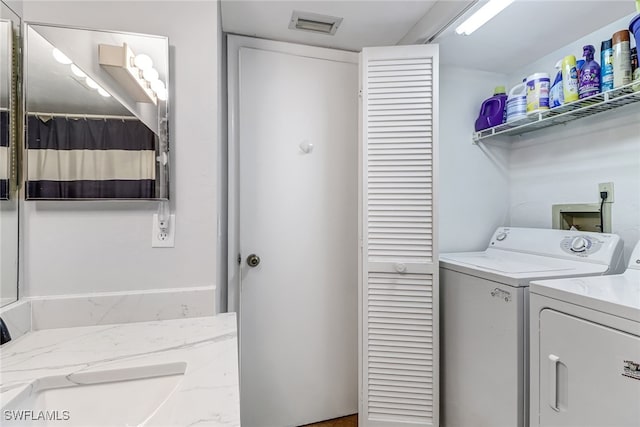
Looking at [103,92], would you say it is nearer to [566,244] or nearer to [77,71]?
[77,71]

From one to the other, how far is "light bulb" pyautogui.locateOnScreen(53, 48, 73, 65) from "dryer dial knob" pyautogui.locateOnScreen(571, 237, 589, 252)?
2.26 meters

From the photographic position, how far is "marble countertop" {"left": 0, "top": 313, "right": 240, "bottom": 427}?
2.17ft

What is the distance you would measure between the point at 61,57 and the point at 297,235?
1264mm

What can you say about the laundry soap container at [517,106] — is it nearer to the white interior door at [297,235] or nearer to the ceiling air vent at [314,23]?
the white interior door at [297,235]

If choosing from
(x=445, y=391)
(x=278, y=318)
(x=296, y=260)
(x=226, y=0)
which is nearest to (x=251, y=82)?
(x=226, y=0)

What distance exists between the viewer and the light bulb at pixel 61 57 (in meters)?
1.07

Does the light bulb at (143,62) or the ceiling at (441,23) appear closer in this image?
the light bulb at (143,62)

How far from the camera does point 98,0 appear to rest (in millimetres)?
1131

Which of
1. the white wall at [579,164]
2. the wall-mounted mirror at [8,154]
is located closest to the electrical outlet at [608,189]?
the white wall at [579,164]

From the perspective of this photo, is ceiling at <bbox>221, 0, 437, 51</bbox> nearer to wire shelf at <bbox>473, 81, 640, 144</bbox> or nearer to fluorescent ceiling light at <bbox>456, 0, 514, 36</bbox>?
fluorescent ceiling light at <bbox>456, 0, 514, 36</bbox>

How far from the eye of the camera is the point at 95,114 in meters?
1.10

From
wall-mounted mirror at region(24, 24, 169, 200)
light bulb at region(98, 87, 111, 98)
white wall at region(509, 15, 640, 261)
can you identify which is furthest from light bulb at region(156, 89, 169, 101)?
white wall at region(509, 15, 640, 261)

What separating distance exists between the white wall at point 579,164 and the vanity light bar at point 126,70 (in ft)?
7.00

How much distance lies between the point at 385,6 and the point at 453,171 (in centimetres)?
108
